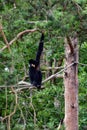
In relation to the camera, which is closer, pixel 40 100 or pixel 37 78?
pixel 37 78

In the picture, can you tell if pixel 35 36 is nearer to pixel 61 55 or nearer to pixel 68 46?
pixel 68 46

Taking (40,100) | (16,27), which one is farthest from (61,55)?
(16,27)

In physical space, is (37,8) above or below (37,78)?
above

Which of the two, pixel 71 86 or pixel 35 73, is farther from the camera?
pixel 71 86

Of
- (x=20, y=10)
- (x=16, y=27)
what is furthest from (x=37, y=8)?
(x=16, y=27)

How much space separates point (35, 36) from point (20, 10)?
2261 millimetres

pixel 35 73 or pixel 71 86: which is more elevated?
pixel 35 73

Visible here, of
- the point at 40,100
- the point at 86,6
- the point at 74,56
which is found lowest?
the point at 40,100

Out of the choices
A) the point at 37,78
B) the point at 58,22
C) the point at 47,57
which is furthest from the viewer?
the point at 47,57

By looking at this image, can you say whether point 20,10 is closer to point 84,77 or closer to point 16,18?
point 16,18

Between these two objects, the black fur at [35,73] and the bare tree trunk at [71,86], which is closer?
the black fur at [35,73]

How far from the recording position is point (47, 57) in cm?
1197

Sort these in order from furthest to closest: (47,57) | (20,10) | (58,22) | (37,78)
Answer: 1. (47,57)
2. (37,78)
3. (20,10)
4. (58,22)

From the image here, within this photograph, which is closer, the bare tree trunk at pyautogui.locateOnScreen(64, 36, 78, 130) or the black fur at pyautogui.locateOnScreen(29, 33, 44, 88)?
the black fur at pyautogui.locateOnScreen(29, 33, 44, 88)
